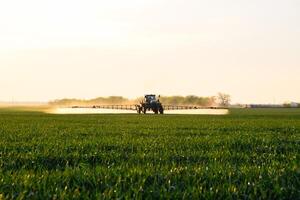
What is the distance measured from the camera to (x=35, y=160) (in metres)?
11.0

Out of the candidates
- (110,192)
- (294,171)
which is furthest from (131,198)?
(294,171)

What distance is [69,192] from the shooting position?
6.50 metres

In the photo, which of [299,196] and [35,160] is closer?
[299,196]

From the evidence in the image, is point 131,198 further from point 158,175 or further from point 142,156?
point 142,156

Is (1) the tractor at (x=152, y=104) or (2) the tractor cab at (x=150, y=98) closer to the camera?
(1) the tractor at (x=152, y=104)

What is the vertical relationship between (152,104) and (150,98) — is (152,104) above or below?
below

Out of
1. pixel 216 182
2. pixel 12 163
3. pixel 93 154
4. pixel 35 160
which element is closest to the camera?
pixel 216 182

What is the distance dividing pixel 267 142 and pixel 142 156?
21.0 feet

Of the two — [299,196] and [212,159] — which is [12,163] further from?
[299,196]

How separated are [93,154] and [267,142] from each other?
22.1ft

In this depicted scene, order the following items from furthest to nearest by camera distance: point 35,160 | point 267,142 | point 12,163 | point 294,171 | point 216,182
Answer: point 267,142, point 35,160, point 12,163, point 294,171, point 216,182

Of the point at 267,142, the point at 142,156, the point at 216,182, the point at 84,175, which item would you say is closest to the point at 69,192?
the point at 84,175

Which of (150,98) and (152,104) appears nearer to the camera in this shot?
(152,104)

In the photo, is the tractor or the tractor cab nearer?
the tractor
